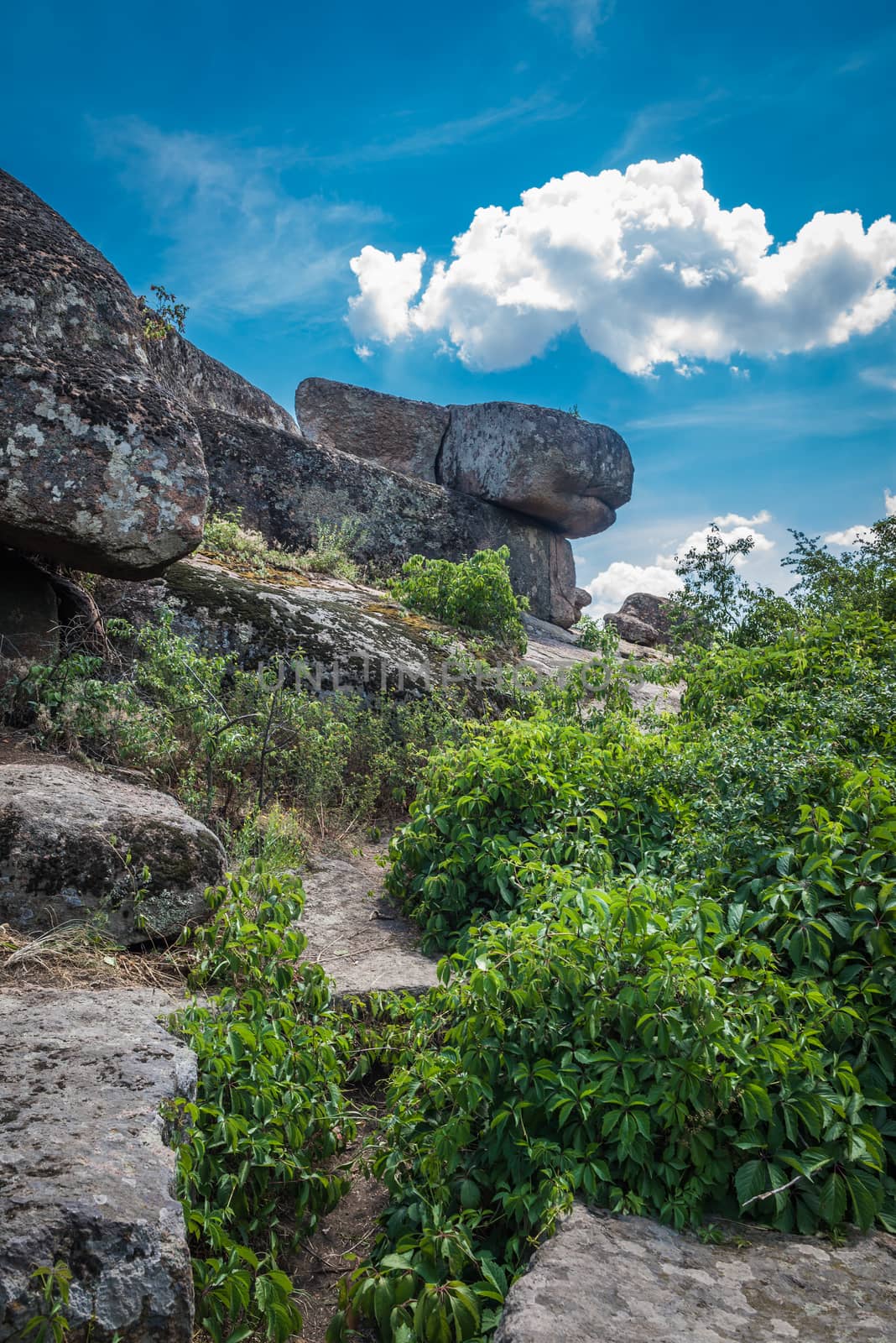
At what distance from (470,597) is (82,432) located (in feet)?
17.0

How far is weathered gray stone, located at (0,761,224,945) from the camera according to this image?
13.1ft

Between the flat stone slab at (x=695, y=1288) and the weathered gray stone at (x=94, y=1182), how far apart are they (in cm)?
97

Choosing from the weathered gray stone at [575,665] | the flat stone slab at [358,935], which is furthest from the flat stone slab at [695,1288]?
the weathered gray stone at [575,665]

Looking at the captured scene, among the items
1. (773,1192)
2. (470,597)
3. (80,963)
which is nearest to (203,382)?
(470,597)

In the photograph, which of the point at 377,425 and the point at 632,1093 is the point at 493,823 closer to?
the point at 632,1093

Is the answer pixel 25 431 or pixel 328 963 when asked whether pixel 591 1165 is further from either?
pixel 25 431

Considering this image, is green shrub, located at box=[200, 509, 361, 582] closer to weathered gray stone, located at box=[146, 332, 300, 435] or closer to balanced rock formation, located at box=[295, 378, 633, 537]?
weathered gray stone, located at box=[146, 332, 300, 435]

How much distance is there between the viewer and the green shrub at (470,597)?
9.91m

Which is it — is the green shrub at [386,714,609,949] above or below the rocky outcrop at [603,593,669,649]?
below

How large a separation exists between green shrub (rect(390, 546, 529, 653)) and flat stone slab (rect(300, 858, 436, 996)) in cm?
440

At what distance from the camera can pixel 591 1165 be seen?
2.75 metres

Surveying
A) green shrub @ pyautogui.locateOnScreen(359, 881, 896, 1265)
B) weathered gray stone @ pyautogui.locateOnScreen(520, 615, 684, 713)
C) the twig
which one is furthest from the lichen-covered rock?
the twig

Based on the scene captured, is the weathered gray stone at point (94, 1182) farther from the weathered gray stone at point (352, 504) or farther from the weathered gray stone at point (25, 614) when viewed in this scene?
the weathered gray stone at point (352, 504)

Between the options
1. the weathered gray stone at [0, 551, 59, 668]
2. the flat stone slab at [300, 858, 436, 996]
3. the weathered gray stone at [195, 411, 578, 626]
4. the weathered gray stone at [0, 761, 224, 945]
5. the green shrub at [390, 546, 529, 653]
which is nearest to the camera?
the weathered gray stone at [0, 761, 224, 945]
